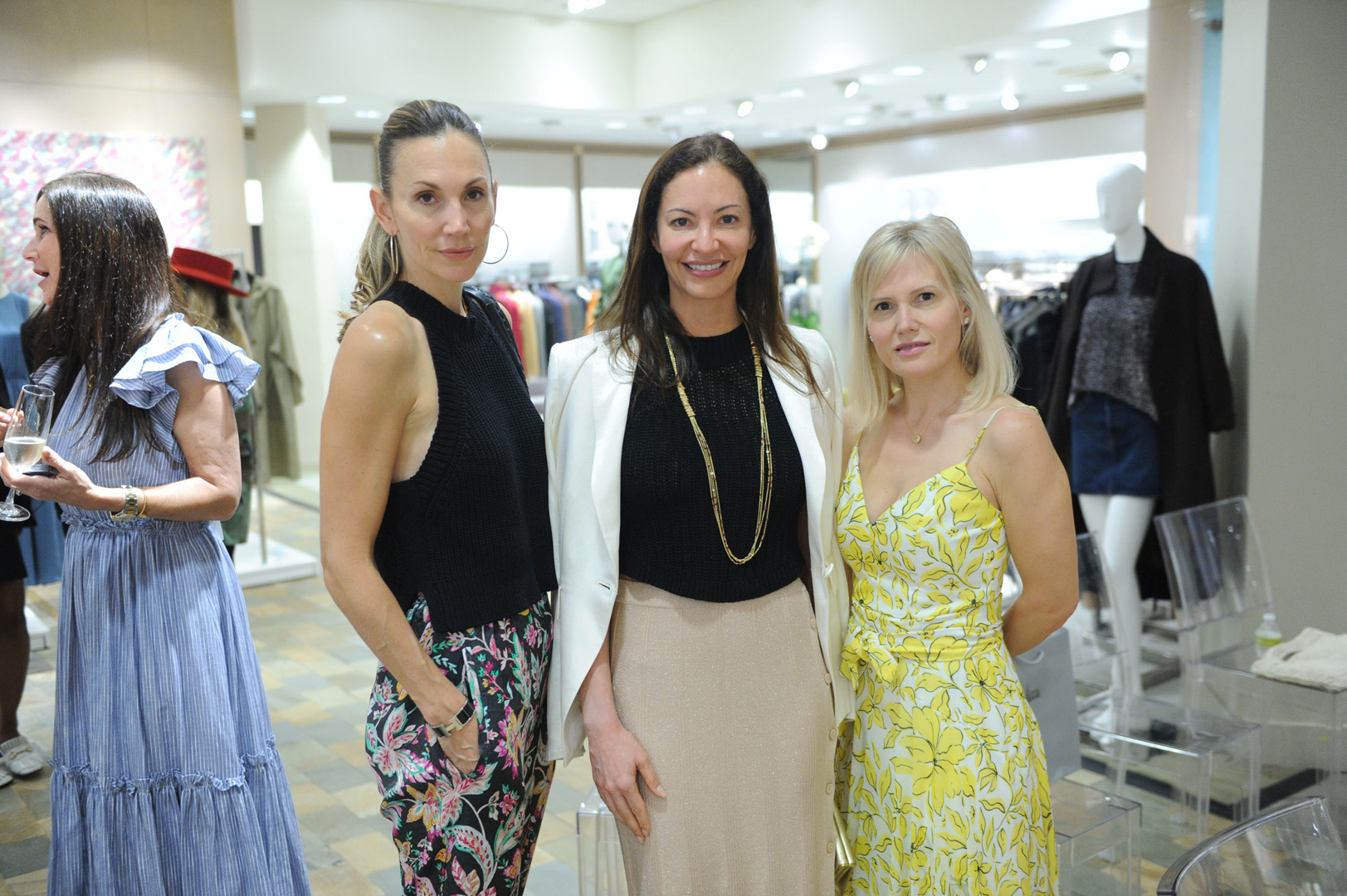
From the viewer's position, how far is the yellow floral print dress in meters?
1.83

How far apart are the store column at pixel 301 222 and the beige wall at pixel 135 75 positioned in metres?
1.95

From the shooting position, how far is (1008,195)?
896cm

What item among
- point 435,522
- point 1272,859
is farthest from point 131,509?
point 1272,859

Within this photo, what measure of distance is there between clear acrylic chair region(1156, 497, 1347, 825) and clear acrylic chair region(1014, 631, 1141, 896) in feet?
3.02

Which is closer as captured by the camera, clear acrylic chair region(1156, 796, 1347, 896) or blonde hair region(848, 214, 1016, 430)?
clear acrylic chair region(1156, 796, 1347, 896)

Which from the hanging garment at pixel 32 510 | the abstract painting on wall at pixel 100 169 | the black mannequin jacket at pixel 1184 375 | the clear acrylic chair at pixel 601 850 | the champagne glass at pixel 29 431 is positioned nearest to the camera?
the champagne glass at pixel 29 431

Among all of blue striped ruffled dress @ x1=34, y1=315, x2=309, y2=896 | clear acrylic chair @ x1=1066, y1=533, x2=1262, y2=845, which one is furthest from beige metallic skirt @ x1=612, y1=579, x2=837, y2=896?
clear acrylic chair @ x1=1066, y1=533, x2=1262, y2=845

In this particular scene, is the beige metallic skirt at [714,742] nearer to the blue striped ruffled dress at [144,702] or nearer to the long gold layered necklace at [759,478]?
the long gold layered necklace at [759,478]

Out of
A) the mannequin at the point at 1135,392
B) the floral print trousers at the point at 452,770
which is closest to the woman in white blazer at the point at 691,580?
the floral print trousers at the point at 452,770

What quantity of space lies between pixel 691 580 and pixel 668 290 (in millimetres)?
503

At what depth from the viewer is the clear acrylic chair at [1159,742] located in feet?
10.00

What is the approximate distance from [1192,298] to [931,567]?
2.64m

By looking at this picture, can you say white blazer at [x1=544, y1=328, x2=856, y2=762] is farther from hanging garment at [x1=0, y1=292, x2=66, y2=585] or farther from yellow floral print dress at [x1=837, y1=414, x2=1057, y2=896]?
hanging garment at [x1=0, y1=292, x2=66, y2=585]

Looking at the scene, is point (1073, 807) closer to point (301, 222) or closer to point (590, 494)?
point (590, 494)
